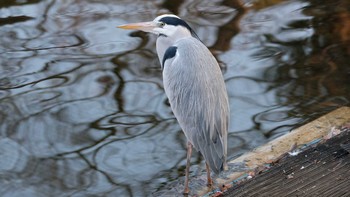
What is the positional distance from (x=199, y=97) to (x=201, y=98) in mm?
11

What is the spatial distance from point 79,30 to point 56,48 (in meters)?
0.37

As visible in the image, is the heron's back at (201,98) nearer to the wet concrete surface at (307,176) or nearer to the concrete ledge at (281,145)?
the concrete ledge at (281,145)

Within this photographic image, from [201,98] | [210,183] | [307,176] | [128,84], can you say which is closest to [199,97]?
[201,98]

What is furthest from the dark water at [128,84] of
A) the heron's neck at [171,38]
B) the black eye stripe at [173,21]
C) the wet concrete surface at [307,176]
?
the wet concrete surface at [307,176]

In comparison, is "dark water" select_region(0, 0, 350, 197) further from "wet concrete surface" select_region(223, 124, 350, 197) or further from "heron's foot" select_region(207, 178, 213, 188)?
"wet concrete surface" select_region(223, 124, 350, 197)

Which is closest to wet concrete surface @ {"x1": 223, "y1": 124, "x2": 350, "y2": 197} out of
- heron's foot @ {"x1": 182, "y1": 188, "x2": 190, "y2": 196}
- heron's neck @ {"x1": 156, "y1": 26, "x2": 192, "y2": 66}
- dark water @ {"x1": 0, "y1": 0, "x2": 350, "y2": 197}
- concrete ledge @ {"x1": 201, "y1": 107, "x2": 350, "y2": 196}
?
concrete ledge @ {"x1": 201, "y1": 107, "x2": 350, "y2": 196}

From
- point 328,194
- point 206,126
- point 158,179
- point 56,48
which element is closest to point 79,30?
point 56,48

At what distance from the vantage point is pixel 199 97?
2732mm

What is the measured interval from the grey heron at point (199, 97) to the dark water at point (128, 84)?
0.93 m

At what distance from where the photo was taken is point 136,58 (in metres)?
4.92

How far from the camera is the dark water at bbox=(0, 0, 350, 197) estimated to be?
3826 millimetres

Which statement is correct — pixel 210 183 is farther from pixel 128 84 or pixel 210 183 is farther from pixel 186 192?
pixel 128 84

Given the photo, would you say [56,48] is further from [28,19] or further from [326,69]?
[326,69]

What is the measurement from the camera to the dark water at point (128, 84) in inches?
151
